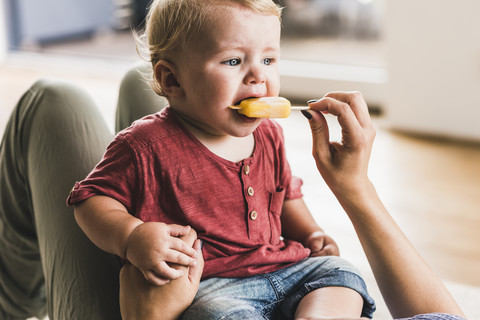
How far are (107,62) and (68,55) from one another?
0.36 meters

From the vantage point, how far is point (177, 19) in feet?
3.13

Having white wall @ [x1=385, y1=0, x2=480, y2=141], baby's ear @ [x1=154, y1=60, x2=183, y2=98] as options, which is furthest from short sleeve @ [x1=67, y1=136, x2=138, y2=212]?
white wall @ [x1=385, y1=0, x2=480, y2=141]

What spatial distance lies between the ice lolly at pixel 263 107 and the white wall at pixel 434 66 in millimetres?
2133

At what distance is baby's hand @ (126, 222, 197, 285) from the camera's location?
2.68 feet

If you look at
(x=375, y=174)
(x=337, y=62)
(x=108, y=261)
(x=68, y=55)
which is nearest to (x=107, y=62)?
(x=68, y=55)

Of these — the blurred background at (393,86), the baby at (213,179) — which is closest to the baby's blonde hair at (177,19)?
the baby at (213,179)

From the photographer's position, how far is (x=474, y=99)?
2926mm

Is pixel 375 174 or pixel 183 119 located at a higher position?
pixel 183 119

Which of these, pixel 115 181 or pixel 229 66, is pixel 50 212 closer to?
pixel 115 181

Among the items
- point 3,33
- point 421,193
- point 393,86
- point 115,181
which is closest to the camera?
point 115,181

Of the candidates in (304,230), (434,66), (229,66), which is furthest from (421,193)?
(229,66)

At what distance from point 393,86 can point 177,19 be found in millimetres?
2279

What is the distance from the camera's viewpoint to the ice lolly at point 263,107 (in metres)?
0.93

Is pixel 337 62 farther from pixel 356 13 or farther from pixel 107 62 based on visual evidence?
pixel 107 62
